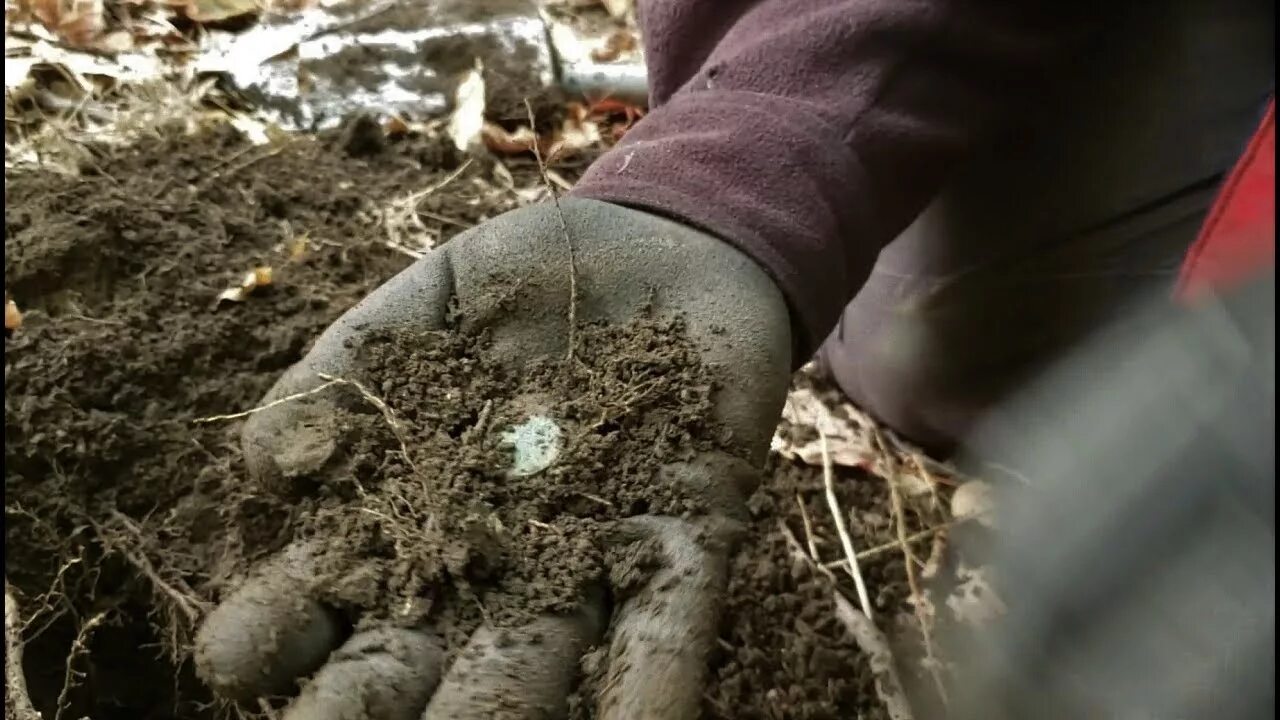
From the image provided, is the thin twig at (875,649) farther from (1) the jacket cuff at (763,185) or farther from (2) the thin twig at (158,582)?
(2) the thin twig at (158,582)

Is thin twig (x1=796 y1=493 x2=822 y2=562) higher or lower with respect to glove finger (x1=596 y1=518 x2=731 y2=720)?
lower

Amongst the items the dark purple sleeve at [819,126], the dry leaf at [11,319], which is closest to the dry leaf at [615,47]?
the dark purple sleeve at [819,126]

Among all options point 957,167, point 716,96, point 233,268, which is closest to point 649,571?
point 716,96

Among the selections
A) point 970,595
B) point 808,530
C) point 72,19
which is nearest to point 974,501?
point 970,595

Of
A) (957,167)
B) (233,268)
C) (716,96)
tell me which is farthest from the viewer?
(233,268)

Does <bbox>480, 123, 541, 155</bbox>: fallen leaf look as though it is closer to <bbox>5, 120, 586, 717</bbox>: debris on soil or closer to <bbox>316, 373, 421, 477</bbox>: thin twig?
<bbox>5, 120, 586, 717</bbox>: debris on soil

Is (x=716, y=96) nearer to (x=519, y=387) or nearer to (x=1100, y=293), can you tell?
(x=519, y=387)

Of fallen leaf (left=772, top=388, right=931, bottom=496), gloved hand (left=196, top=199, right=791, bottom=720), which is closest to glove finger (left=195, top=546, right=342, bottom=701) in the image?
gloved hand (left=196, top=199, right=791, bottom=720)
